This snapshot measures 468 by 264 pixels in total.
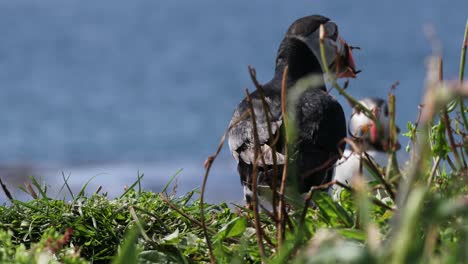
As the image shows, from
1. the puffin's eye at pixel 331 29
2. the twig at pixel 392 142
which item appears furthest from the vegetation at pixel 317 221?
the puffin's eye at pixel 331 29

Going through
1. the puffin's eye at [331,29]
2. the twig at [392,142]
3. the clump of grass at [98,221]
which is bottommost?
the twig at [392,142]

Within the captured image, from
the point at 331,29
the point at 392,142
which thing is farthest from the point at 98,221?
the point at 331,29

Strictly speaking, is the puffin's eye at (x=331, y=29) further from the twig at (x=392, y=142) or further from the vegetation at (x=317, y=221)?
the twig at (x=392, y=142)

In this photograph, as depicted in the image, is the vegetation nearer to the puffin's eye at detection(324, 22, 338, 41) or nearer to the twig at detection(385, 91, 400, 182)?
the twig at detection(385, 91, 400, 182)

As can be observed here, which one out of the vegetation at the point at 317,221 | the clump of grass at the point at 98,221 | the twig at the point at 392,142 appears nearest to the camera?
the vegetation at the point at 317,221

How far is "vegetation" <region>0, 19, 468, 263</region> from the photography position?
0.97m

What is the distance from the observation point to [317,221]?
1755 mm

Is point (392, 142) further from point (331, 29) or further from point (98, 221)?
point (331, 29)

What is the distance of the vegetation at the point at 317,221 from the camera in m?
0.97

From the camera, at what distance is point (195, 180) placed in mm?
14758

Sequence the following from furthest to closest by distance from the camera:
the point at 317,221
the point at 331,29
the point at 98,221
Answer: the point at 331,29 < the point at 98,221 < the point at 317,221

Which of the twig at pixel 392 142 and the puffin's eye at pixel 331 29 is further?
the puffin's eye at pixel 331 29

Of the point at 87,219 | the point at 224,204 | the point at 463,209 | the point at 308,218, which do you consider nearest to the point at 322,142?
the point at 224,204

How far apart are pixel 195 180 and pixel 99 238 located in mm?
12450
